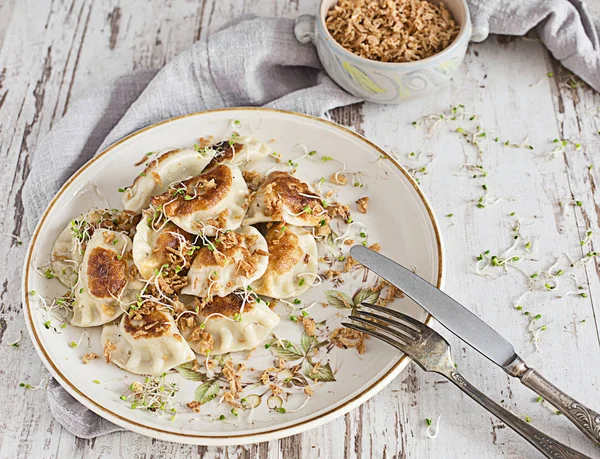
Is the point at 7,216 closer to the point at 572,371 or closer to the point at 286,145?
the point at 286,145

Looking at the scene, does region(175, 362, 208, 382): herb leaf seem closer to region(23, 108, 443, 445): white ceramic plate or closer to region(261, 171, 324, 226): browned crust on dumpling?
region(23, 108, 443, 445): white ceramic plate

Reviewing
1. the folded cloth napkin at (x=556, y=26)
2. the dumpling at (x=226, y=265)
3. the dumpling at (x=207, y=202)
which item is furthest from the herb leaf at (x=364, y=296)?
the folded cloth napkin at (x=556, y=26)

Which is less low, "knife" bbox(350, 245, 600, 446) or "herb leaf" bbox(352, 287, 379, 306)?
"knife" bbox(350, 245, 600, 446)

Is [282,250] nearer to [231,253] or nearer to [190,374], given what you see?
[231,253]

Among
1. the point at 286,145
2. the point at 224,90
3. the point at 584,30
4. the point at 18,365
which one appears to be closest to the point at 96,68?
the point at 224,90

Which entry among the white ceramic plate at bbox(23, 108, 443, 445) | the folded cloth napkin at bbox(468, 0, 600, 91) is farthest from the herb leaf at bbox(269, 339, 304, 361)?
the folded cloth napkin at bbox(468, 0, 600, 91)

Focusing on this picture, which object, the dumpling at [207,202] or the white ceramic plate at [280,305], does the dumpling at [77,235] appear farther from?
the dumpling at [207,202]
